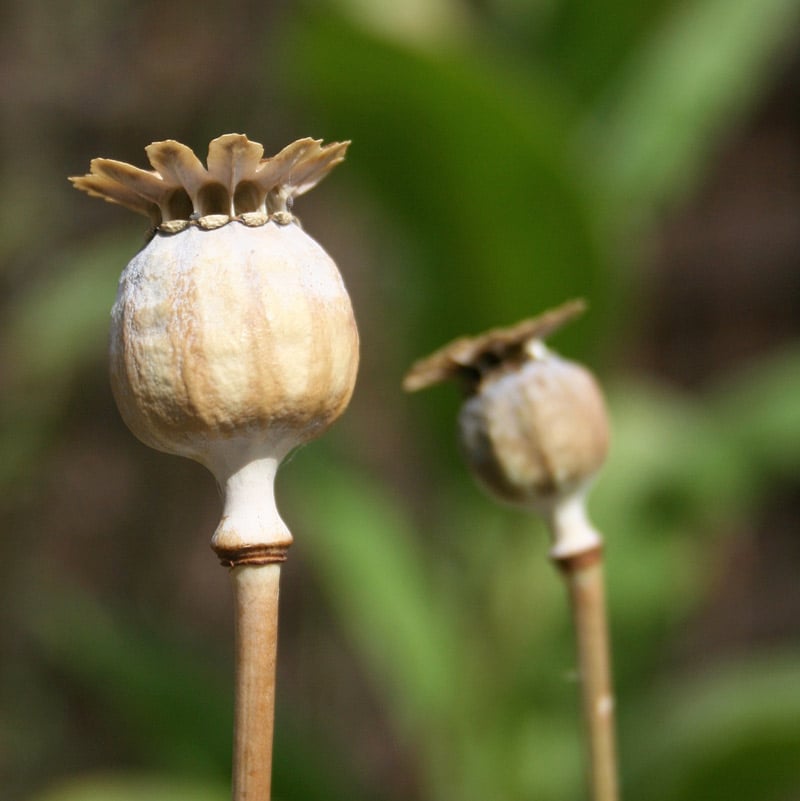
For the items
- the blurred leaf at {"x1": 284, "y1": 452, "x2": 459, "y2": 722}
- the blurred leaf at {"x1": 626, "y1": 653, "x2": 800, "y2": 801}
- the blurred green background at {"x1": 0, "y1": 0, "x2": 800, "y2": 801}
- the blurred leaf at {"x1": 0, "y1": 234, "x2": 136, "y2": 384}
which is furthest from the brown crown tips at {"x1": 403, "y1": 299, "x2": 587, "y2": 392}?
the blurred leaf at {"x1": 0, "y1": 234, "x2": 136, "y2": 384}

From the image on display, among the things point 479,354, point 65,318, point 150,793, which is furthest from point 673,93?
point 479,354

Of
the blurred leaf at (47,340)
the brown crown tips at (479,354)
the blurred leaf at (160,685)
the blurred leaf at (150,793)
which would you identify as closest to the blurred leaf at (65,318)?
the blurred leaf at (47,340)

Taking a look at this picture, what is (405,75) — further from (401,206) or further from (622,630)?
(622,630)

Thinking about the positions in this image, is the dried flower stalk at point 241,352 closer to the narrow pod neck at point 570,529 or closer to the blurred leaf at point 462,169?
the narrow pod neck at point 570,529

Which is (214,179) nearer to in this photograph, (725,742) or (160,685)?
(725,742)

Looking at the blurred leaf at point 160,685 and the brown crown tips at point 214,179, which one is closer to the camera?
the brown crown tips at point 214,179

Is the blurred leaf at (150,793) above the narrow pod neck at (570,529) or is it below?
below

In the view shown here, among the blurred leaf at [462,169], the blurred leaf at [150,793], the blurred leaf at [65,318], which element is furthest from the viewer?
the blurred leaf at [65,318]
